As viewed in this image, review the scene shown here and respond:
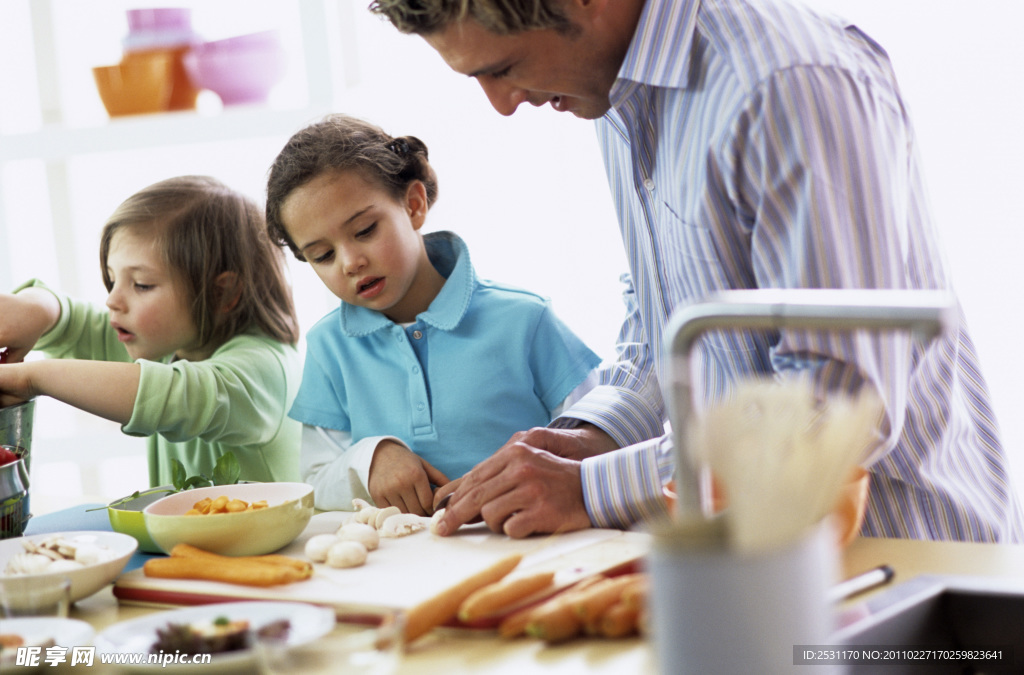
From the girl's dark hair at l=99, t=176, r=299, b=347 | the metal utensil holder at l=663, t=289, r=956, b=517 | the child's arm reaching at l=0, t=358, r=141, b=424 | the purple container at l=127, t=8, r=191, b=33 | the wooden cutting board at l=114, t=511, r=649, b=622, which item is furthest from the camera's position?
the purple container at l=127, t=8, r=191, b=33

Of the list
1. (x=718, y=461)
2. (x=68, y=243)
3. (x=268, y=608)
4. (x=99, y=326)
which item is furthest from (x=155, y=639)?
(x=68, y=243)

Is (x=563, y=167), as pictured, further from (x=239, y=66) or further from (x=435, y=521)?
(x=435, y=521)

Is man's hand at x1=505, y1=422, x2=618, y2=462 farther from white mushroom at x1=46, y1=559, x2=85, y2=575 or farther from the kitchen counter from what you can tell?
white mushroom at x1=46, y1=559, x2=85, y2=575

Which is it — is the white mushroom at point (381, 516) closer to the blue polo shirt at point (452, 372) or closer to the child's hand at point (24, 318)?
the blue polo shirt at point (452, 372)

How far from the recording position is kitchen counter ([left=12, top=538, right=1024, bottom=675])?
0.73m

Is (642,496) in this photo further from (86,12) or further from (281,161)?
(86,12)

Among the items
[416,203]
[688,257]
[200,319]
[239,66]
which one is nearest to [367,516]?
[688,257]

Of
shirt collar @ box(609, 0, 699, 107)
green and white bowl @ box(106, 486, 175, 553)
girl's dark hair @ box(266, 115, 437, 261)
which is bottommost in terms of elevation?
green and white bowl @ box(106, 486, 175, 553)

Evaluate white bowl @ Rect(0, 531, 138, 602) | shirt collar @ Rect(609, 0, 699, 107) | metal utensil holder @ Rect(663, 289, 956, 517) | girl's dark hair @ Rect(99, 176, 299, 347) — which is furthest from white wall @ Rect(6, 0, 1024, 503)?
metal utensil holder @ Rect(663, 289, 956, 517)

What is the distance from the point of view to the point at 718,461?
2.01ft

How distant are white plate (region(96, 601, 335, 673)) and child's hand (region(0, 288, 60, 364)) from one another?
1.18m

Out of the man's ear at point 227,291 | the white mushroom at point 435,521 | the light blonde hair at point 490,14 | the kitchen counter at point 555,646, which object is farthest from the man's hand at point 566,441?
the man's ear at point 227,291

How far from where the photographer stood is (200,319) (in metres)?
1.95

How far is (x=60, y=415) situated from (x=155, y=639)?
2.35 meters
